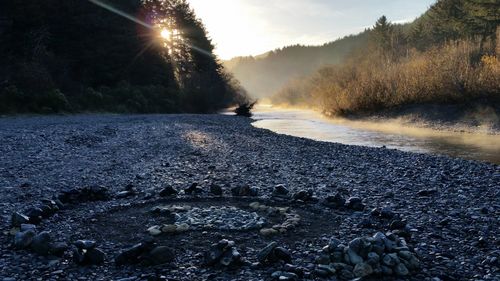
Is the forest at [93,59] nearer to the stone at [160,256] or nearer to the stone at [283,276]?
the stone at [160,256]

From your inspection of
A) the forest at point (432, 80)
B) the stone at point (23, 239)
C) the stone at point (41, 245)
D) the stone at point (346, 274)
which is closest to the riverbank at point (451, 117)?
the forest at point (432, 80)

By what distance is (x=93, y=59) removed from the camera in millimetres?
35844

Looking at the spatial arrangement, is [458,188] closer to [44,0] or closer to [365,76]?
[365,76]

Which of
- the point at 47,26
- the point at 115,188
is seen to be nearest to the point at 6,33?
the point at 47,26

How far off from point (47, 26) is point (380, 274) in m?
34.0

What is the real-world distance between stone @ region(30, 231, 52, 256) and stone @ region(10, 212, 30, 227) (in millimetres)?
1060

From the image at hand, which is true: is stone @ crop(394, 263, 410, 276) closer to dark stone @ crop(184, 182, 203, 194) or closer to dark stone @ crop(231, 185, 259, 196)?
dark stone @ crop(231, 185, 259, 196)

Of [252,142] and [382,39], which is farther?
[382,39]

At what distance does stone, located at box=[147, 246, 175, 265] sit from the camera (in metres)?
5.01

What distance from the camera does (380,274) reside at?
4805 mm

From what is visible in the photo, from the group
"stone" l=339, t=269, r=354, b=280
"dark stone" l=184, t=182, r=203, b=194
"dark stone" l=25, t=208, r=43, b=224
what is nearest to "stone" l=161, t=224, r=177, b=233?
"dark stone" l=25, t=208, r=43, b=224

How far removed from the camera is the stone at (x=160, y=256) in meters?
5.01

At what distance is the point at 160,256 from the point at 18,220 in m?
2.62

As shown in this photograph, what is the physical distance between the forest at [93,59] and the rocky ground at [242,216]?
13.7 metres
